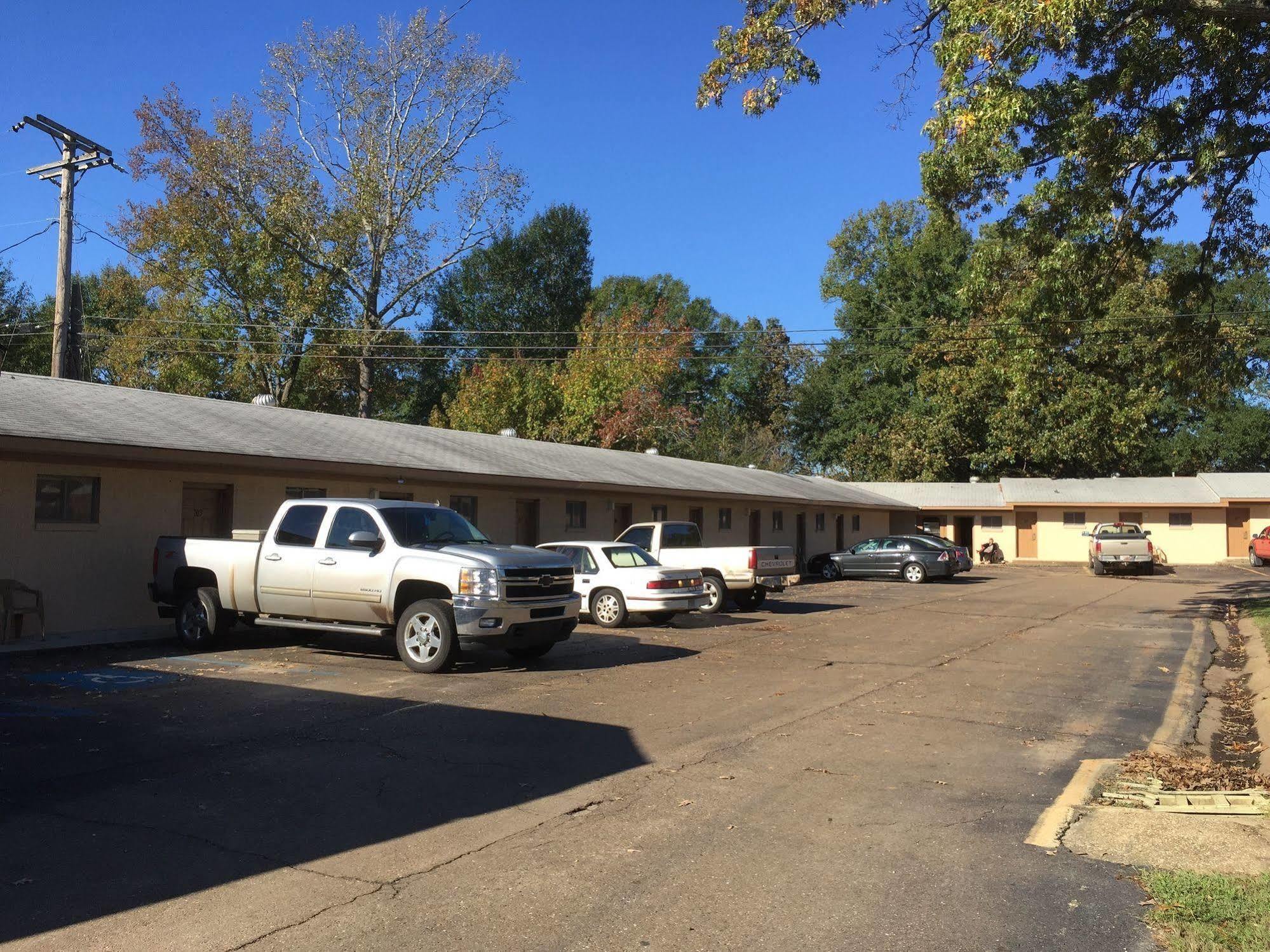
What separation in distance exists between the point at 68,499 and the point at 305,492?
4.34 metres

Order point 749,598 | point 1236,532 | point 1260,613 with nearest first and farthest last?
point 1260,613 < point 749,598 < point 1236,532

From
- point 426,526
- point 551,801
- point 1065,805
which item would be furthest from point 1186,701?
point 426,526

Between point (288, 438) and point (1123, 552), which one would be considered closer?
point (288, 438)

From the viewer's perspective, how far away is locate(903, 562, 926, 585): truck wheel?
33969 millimetres

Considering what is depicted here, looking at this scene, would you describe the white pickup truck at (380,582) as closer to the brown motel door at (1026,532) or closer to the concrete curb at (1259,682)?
the concrete curb at (1259,682)

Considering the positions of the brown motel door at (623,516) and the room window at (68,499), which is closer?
the room window at (68,499)

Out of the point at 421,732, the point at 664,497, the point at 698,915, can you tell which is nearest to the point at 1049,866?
the point at 698,915

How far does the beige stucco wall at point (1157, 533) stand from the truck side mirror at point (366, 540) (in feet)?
142

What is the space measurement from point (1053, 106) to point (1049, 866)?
14.4 meters

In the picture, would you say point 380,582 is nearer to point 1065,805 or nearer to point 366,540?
point 366,540

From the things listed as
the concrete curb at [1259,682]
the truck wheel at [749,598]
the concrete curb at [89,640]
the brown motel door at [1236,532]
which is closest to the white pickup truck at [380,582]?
the concrete curb at [89,640]

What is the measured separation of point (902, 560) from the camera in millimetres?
34344

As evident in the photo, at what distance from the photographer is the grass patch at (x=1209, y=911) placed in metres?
4.47

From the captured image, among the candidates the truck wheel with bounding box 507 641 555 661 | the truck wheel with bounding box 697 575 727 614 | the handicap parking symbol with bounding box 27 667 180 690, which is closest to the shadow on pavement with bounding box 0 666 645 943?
the handicap parking symbol with bounding box 27 667 180 690
